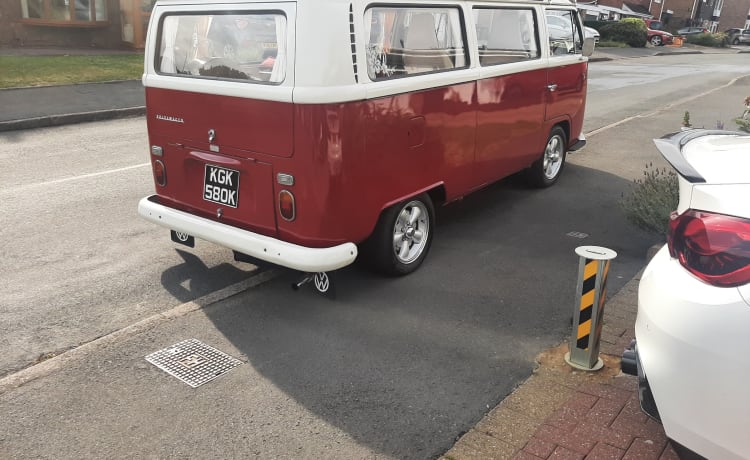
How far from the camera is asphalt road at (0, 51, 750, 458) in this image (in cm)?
331

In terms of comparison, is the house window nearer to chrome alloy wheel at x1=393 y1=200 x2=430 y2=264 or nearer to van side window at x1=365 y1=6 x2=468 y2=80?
van side window at x1=365 y1=6 x2=468 y2=80

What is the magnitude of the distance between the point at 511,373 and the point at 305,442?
134 cm

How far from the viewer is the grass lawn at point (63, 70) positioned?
13766mm

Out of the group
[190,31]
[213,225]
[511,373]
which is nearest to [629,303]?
[511,373]

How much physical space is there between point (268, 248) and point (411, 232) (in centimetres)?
134

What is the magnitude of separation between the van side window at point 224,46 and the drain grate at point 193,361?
1.80m

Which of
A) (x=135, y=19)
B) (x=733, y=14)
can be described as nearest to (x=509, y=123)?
(x=135, y=19)

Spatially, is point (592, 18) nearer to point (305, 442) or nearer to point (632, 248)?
point (632, 248)

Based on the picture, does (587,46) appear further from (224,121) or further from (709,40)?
(709,40)

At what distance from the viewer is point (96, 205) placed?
666 centimetres

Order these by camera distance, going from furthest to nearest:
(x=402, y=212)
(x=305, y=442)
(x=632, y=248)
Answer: (x=632, y=248) → (x=402, y=212) → (x=305, y=442)

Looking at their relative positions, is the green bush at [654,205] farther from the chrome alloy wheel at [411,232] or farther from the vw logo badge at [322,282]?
the vw logo badge at [322,282]

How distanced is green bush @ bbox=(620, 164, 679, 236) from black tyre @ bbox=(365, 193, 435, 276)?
2.07 m

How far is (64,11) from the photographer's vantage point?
1953 centimetres
